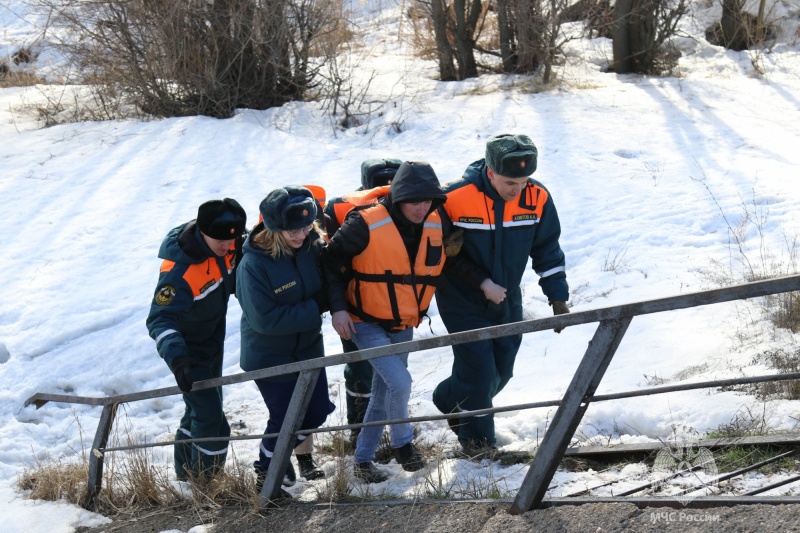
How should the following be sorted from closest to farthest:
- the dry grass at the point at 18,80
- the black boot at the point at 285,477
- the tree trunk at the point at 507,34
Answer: the black boot at the point at 285,477 < the tree trunk at the point at 507,34 < the dry grass at the point at 18,80

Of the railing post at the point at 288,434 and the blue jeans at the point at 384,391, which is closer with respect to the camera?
the railing post at the point at 288,434

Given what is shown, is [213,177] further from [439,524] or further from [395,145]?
[439,524]

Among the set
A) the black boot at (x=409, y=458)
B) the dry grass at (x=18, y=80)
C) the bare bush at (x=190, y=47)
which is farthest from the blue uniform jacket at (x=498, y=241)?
the dry grass at (x=18, y=80)

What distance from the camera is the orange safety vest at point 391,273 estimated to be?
4.50 meters

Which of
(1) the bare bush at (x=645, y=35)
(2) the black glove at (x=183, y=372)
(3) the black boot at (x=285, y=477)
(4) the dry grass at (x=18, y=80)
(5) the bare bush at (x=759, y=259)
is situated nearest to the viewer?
(2) the black glove at (x=183, y=372)

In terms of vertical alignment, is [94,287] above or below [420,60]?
below

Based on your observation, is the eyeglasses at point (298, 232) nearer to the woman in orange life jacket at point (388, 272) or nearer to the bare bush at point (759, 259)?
the woman in orange life jacket at point (388, 272)

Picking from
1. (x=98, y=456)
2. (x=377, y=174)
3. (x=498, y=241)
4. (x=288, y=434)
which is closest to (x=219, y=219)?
(x=377, y=174)

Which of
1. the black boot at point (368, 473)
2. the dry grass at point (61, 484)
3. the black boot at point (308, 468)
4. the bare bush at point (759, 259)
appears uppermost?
the bare bush at point (759, 259)

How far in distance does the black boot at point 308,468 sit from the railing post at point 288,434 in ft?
1.46

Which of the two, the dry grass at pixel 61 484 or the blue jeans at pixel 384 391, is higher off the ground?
the blue jeans at pixel 384 391

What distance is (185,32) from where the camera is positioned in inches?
452

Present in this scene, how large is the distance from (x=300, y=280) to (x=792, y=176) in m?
6.33

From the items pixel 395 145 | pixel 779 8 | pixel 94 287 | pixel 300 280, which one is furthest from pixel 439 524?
pixel 779 8
